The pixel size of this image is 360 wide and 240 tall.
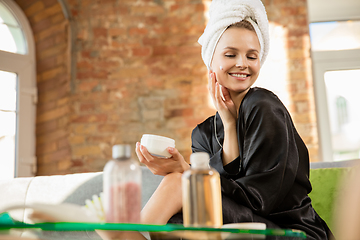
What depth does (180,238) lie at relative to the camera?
726mm

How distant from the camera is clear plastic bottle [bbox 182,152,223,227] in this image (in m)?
0.75

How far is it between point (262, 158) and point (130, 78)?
213 centimetres

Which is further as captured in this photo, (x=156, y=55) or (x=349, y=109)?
(x=349, y=109)

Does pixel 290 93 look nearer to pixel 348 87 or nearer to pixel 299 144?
pixel 348 87

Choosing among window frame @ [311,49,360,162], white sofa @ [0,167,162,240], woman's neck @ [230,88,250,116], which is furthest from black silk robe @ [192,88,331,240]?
window frame @ [311,49,360,162]

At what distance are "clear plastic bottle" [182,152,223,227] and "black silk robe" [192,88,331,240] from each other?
43cm

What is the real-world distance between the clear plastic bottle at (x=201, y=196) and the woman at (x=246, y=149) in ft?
1.22

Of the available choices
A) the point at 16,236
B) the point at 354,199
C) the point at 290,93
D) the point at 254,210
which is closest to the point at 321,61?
the point at 290,93

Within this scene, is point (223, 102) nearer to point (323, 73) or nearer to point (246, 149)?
point (246, 149)

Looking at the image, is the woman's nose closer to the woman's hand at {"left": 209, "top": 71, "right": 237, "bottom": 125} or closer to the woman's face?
the woman's face

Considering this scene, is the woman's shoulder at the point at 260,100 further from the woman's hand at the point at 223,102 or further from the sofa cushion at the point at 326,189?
the sofa cushion at the point at 326,189

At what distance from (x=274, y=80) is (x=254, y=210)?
2.11 meters

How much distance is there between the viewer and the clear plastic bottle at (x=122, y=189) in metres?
0.70

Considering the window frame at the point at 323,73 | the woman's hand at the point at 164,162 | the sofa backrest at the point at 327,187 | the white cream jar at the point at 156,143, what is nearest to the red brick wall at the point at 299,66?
the window frame at the point at 323,73
